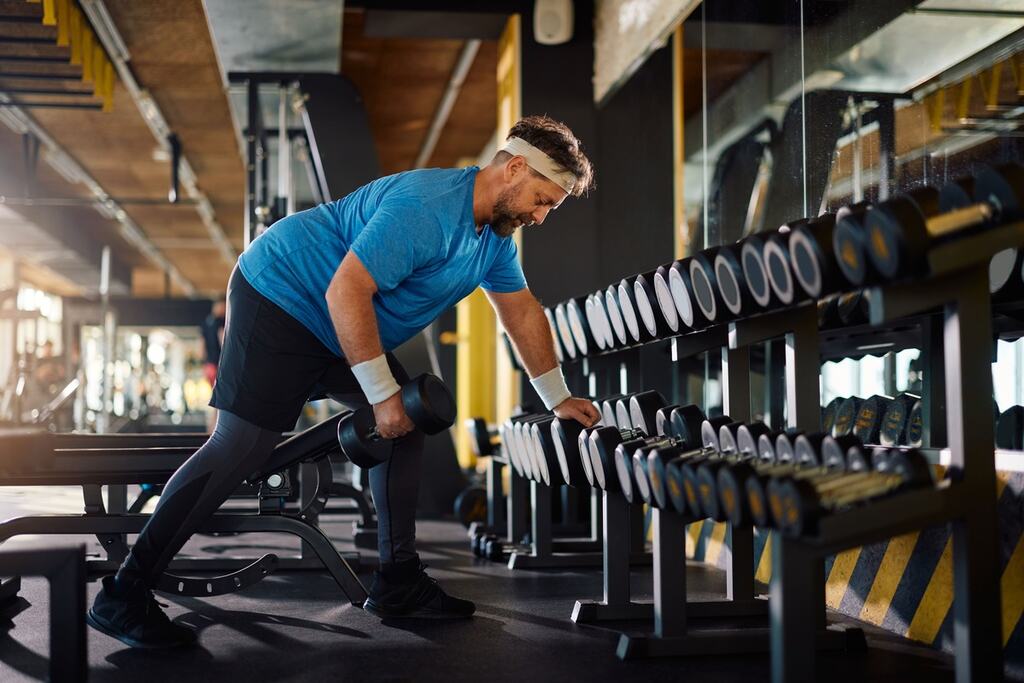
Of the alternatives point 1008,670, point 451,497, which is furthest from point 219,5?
point 1008,670

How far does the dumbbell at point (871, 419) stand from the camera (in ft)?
8.84

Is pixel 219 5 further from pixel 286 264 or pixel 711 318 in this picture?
pixel 711 318

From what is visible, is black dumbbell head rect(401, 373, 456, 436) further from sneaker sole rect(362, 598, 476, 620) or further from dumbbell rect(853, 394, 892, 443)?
dumbbell rect(853, 394, 892, 443)

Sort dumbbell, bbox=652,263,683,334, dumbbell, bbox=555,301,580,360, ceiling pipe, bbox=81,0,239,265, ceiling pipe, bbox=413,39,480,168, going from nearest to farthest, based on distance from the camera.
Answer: dumbbell, bbox=652,263,683,334, dumbbell, bbox=555,301,580,360, ceiling pipe, bbox=81,0,239,265, ceiling pipe, bbox=413,39,480,168

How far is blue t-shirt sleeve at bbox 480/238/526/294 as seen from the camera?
239cm

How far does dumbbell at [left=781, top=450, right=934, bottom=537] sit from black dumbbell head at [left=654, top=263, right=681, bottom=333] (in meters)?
0.75

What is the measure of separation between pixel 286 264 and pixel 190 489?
50cm

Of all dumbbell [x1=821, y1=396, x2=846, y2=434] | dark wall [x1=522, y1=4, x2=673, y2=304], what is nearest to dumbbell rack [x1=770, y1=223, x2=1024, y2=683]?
dumbbell [x1=821, y1=396, x2=846, y2=434]

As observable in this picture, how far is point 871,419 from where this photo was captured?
2719mm

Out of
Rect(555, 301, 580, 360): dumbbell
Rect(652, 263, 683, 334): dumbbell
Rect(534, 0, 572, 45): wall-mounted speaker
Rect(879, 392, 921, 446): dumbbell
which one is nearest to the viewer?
Rect(652, 263, 683, 334): dumbbell

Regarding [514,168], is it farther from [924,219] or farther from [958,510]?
[958,510]

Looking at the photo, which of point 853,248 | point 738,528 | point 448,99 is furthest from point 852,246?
point 448,99

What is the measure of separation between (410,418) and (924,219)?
3.38ft

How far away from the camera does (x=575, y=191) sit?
2.20 meters
